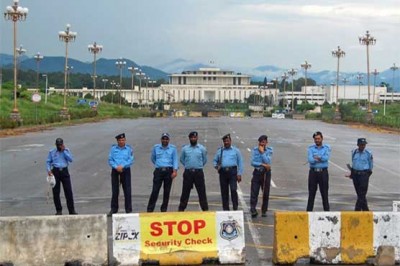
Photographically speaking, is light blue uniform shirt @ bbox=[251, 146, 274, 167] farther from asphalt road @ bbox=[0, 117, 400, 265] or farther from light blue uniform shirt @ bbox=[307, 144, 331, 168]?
asphalt road @ bbox=[0, 117, 400, 265]

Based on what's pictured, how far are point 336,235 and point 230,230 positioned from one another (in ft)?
5.28

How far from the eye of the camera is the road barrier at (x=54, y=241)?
10508mm

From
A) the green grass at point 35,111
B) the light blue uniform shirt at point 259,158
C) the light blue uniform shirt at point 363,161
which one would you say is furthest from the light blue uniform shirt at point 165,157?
the green grass at point 35,111

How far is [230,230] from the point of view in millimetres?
11008

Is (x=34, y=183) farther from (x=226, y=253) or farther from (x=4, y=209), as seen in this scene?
(x=226, y=253)

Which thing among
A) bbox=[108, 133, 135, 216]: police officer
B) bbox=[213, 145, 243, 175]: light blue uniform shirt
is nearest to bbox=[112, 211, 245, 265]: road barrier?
bbox=[213, 145, 243, 175]: light blue uniform shirt

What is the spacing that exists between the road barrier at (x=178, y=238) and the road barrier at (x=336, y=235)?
27.4 inches

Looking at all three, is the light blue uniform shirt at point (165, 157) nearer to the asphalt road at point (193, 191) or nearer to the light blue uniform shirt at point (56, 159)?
the asphalt road at point (193, 191)

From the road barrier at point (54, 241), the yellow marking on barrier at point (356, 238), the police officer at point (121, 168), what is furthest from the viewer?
the police officer at point (121, 168)

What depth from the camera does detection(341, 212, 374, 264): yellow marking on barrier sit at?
1093 cm

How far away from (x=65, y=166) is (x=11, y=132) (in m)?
35.9

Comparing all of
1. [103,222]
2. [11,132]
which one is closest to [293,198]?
[103,222]

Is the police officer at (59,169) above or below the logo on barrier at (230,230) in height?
above

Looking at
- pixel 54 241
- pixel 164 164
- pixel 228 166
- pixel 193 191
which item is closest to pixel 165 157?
pixel 164 164
